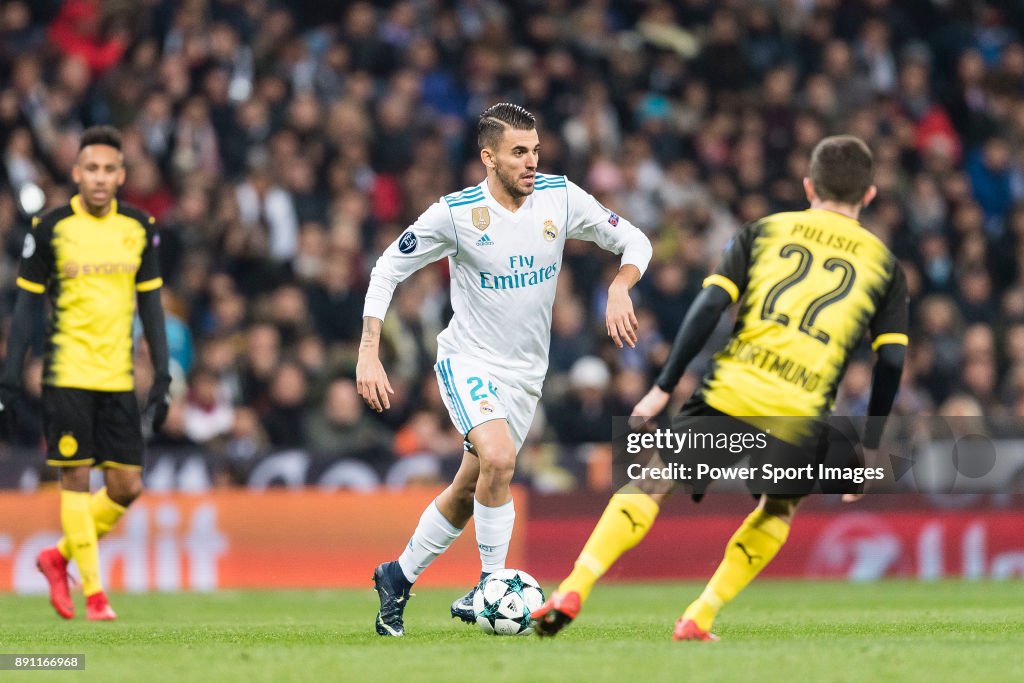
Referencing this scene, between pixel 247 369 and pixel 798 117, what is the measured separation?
7.35m

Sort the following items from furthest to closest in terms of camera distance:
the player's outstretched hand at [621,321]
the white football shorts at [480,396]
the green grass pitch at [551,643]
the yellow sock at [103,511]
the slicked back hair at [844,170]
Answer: the yellow sock at [103,511] < the white football shorts at [480,396] < the player's outstretched hand at [621,321] < the slicked back hair at [844,170] < the green grass pitch at [551,643]

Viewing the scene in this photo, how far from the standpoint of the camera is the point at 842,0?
19.6m

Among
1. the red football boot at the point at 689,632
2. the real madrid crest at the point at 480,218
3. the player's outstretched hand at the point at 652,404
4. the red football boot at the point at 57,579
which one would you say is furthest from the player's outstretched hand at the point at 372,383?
the red football boot at the point at 57,579

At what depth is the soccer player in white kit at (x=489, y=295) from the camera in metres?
7.80

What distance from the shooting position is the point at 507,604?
7570 mm

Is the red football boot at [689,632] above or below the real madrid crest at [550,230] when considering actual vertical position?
below

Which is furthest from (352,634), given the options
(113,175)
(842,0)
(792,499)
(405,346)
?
(842,0)

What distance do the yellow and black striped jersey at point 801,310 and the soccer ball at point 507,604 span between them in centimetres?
149

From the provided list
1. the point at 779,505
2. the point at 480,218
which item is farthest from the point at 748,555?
the point at 480,218

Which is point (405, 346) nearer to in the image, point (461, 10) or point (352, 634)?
point (461, 10)

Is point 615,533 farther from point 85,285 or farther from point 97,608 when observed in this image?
point 85,285

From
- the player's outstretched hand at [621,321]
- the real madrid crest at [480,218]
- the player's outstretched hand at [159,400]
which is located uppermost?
the real madrid crest at [480,218]

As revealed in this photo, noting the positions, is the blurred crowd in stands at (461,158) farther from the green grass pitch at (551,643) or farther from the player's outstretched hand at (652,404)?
the player's outstretched hand at (652,404)

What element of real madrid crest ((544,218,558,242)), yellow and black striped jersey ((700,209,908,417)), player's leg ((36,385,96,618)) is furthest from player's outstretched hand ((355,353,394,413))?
player's leg ((36,385,96,618))
